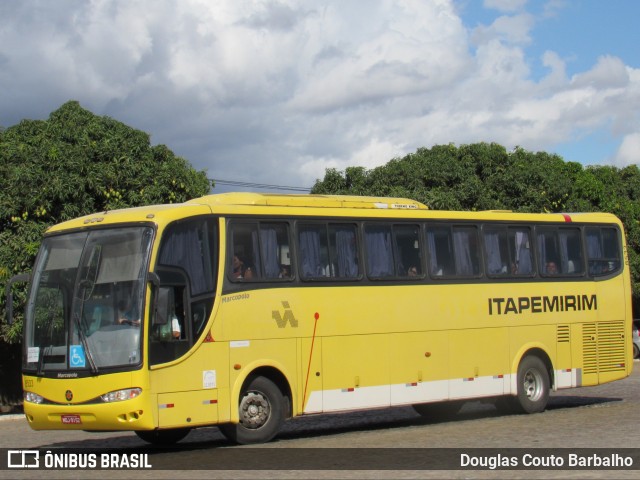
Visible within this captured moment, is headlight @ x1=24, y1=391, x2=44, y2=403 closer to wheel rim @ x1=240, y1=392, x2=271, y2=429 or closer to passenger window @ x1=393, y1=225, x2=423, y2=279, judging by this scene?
wheel rim @ x1=240, y1=392, x2=271, y2=429

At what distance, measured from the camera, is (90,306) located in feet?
48.1

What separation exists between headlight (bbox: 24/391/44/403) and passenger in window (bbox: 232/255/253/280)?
3.20 metres

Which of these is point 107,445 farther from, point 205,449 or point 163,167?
point 163,167

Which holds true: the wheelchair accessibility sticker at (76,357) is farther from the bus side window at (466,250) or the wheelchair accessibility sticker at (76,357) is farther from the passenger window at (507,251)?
the passenger window at (507,251)

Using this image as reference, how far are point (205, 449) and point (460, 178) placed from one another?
81.2ft

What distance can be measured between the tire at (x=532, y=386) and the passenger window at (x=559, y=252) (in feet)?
5.71

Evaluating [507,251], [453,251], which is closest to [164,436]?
[453,251]

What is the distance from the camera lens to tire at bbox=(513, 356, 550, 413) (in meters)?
20.2

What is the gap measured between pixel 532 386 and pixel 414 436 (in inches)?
192

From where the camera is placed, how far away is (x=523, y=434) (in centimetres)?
1608

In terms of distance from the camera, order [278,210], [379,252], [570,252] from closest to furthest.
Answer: [278,210], [379,252], [570,252]

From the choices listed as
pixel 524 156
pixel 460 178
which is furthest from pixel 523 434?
pixel 524 156

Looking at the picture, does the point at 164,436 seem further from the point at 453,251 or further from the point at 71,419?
the point at 453,251

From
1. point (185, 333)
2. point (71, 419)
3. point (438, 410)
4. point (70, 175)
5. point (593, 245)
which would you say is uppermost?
point (70, 175)
